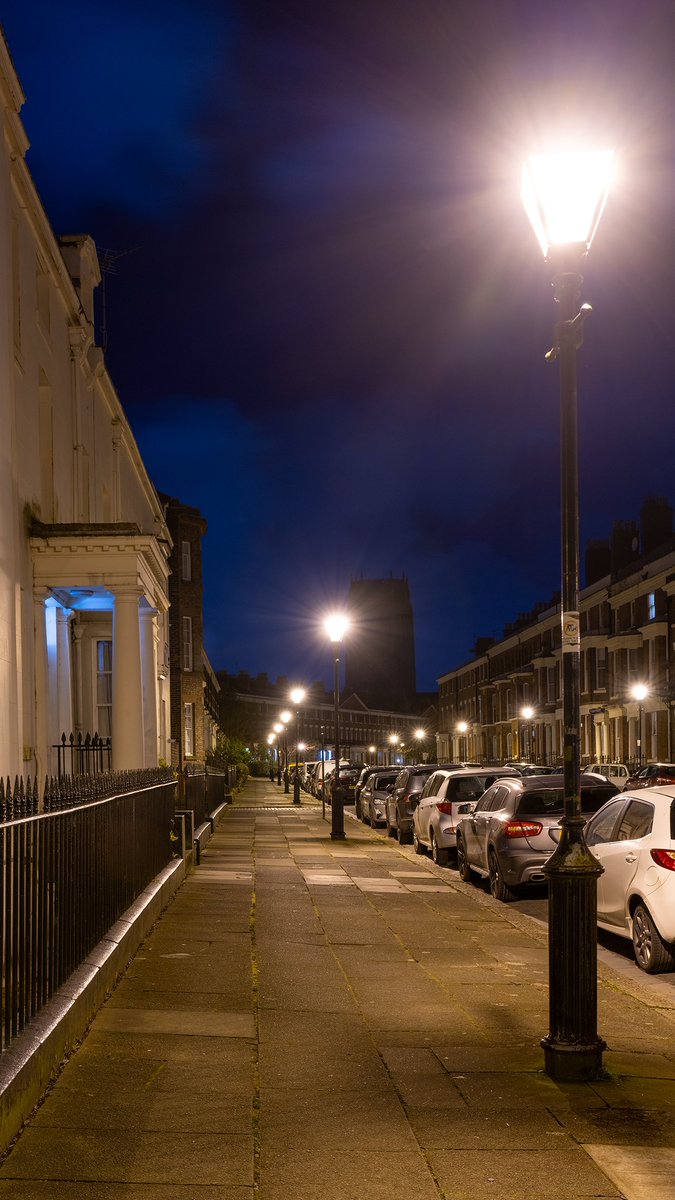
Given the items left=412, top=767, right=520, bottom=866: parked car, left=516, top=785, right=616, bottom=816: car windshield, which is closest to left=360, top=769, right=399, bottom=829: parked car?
left=412, top=767, right=520, bottom=866: parked car

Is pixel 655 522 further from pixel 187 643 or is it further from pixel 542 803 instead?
pixel 542 803

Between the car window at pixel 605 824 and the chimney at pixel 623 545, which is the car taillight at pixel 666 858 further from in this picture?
the chimney at pixel 623 545

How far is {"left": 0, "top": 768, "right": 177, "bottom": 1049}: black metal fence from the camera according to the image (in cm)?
558

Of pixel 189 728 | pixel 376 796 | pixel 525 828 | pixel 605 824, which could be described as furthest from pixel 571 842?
pixel 189 728

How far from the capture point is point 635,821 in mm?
11500

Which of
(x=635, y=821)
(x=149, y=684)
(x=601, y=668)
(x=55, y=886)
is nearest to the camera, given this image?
(x=55, y=886)

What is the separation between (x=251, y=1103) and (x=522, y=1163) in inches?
55.4

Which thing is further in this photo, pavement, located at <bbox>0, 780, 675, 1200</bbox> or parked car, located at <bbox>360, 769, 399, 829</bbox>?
parked car, located at <bbox>360, 769, 399, 829</bbox>

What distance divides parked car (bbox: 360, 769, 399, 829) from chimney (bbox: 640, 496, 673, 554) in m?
30.0

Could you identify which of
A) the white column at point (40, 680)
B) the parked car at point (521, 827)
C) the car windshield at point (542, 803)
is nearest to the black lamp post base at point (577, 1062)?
the parked car at point (521, 827)

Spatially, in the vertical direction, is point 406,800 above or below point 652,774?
above

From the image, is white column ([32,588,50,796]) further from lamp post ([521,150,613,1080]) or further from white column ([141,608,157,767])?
lamp post ([521,150,613,1080])

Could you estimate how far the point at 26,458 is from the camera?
1914 cm

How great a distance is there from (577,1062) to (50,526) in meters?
14.3
